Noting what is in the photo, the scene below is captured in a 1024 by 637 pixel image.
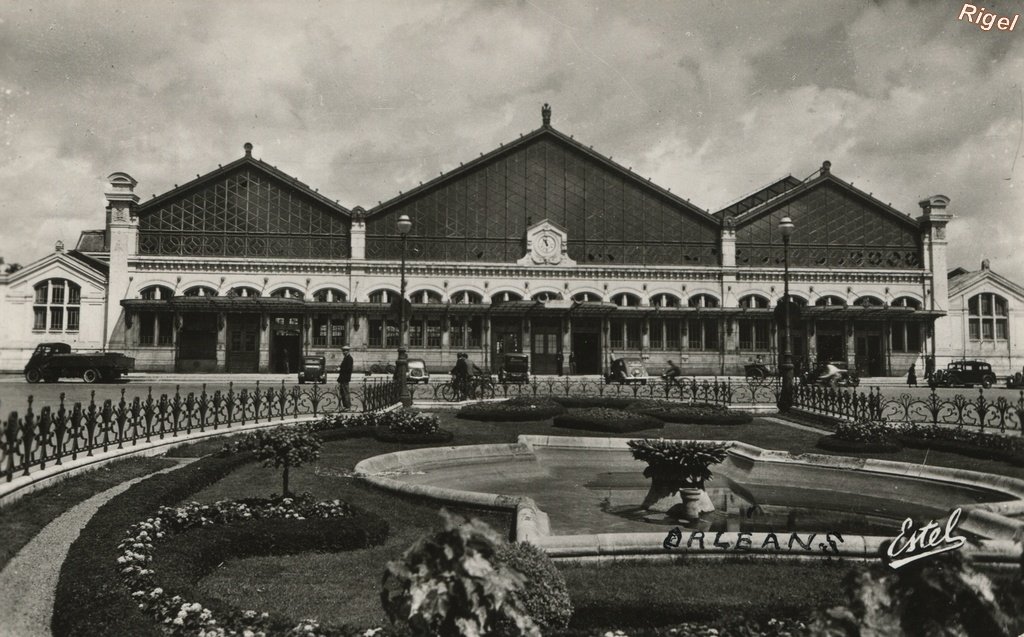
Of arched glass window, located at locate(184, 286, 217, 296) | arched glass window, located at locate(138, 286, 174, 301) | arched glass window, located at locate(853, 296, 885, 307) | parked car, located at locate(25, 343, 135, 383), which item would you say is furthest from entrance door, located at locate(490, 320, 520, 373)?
arched glass window, located at locate(853, 296, 885, 307)

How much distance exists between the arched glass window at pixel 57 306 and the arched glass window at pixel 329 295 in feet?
47.4

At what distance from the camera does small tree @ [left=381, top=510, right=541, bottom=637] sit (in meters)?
3.19

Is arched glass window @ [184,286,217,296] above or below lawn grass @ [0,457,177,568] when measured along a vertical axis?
above

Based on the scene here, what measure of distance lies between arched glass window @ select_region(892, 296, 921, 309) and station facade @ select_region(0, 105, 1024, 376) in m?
0.14

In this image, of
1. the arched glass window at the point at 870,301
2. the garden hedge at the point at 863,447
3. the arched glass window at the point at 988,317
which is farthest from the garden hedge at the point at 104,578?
the arched glass window at the point at 988,317

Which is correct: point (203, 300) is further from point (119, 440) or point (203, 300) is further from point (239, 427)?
point (119, 440)

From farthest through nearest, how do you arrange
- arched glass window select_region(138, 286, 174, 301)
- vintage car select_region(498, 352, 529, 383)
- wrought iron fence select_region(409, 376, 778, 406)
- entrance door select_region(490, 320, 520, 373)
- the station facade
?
entrance door select_region(490, 320, 520, 373), arched glass window select_region(138, 286, 174, 301), the station facade, vintage car select_region(498, 352, 529, 383), wrought iron fence select_region(409, 376, 778, 406)

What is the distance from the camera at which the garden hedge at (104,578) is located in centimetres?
489

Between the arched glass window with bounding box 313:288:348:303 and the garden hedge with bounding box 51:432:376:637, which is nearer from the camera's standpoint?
the garden hedge with bounding box 51:432:376:637

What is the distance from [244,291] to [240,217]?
16.0 ft

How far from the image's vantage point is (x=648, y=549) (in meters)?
7.04

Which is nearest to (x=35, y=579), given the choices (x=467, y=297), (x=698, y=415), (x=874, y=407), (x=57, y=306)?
(x=698, y=415)

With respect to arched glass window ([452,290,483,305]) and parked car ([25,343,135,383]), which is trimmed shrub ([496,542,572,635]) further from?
arched glass window ([452,290,483,305])

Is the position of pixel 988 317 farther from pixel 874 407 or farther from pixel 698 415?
pixel 698 415
